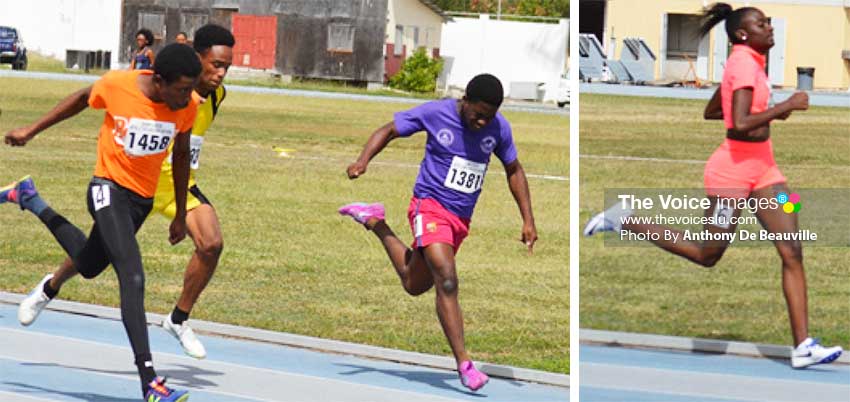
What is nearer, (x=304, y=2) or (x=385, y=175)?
(x=385, y=175)

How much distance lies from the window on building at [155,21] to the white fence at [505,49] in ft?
35.6

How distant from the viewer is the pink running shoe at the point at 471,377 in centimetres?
916

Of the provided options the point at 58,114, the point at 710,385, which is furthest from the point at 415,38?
the point at 58,114

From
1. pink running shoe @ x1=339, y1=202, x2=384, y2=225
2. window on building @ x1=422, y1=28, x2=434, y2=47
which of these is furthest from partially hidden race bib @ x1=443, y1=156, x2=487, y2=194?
window on building @ x1=422, y1=28, x2=434, y2=47

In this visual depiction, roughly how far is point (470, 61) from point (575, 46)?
58.7 metres

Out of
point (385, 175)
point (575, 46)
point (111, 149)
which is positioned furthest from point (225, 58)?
A: point (385, 175)

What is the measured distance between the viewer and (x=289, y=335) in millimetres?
10922

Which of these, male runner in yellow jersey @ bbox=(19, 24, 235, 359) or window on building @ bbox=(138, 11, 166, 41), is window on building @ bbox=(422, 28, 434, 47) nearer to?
window on building @ bbox=(138, 11, 166, 41)

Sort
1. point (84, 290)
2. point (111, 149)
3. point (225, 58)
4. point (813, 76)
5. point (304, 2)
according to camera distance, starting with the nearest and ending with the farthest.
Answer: point (111, 149), point (225, 58), point (84, 290), point (813, 76), point (304, 2)

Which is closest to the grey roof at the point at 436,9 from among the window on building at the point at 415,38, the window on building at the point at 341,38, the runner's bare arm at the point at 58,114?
the window on building at the point at 415,38

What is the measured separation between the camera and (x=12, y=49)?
54.4 m

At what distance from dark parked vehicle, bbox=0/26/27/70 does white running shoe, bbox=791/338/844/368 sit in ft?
154

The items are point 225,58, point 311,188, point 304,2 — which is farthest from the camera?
point 304,2

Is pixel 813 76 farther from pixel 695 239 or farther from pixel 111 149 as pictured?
pixel 111 149
